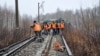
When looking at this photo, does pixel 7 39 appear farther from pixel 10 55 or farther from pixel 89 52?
pixel 89 52

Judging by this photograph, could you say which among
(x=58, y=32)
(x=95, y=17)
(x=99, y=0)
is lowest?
(x=58, y=32)

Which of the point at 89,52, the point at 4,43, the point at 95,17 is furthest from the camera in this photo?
the point at 4,43

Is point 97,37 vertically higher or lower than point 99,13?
lower

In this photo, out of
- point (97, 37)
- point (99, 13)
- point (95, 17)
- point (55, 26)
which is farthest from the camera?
point (55, 26)

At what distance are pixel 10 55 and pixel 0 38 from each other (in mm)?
7141

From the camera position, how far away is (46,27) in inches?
1363

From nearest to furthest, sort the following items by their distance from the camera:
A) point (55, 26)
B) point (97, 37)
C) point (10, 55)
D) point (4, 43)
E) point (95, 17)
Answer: point (10, 55)
point (97, 37)
point (95, 17)
point (4, 43)
point (55, 26)

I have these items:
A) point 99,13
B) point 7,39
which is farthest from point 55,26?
point 99,13

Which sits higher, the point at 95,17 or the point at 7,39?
the point at 95,17

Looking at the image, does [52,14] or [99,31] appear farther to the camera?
[52,14]

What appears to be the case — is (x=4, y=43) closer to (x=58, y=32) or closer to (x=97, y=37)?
(x=97, y=37)

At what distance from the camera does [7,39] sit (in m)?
19.6

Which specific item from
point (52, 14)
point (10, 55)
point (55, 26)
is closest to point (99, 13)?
point (10, 55)

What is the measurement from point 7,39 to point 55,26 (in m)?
15.2
